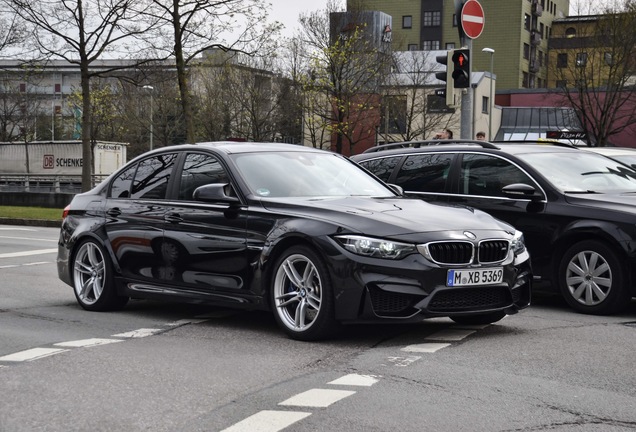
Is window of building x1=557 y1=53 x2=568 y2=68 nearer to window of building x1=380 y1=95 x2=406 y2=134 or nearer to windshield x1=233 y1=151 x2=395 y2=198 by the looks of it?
window of building x1=380 y1=95 x2=406 y2=134

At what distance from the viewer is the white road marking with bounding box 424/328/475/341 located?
24.7ft

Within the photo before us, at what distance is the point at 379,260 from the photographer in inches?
280

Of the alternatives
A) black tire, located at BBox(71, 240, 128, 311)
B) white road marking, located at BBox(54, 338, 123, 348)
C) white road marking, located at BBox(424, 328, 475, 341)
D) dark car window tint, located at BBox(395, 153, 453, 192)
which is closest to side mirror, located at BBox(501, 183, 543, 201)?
dark car window tint, located at BBox(395, 153, 453, 192)

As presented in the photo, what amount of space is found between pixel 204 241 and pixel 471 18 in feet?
31.2

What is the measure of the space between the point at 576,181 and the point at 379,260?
3652mm

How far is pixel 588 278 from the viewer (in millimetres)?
9250

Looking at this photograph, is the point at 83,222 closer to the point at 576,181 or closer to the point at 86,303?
the point at 86,303

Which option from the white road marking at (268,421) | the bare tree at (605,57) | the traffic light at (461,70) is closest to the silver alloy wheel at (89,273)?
the white road marking at (268,421)

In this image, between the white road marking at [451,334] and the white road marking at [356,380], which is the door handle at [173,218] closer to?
the white road marking at [451,334]

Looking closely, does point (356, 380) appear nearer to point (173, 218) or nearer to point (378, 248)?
point (378, 248)

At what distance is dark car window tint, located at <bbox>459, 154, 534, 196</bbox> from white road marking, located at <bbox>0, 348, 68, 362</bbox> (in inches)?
190

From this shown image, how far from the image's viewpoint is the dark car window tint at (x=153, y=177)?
907 cm

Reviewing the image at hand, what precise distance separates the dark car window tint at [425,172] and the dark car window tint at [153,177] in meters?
3.00

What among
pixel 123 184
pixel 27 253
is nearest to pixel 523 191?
pixel 123 184
